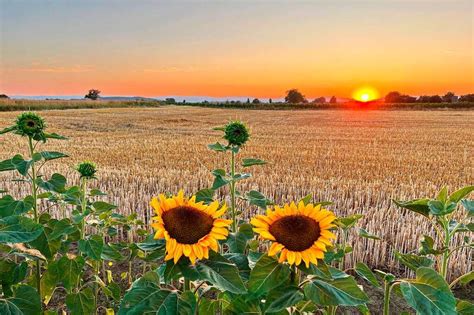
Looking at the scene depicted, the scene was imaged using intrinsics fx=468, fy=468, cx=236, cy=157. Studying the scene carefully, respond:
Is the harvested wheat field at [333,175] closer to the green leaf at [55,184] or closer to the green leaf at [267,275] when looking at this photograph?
the green leaf at [55,184]

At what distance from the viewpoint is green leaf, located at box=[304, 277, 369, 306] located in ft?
5.23

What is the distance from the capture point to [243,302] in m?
1.80

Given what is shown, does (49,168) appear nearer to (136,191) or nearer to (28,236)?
(136,191)

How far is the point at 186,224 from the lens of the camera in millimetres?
1671

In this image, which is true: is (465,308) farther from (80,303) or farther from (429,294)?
(80,303)

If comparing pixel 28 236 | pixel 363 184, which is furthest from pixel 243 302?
pixel 363 184

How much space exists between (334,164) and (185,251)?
983 cm

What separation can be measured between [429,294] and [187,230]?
892 mm

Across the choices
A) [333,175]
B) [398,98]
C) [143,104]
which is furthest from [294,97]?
[333,175]

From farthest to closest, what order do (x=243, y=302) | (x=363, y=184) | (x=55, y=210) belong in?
1. (x=363, y=184)
2. (x=55, y=210)
3. (x=243, y=302)

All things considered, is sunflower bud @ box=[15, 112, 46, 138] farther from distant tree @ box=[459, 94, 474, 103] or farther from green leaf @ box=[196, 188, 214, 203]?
distant tree @ box=[459, 94, 474, 103]

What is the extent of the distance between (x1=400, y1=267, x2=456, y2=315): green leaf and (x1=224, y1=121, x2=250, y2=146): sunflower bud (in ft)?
4.38

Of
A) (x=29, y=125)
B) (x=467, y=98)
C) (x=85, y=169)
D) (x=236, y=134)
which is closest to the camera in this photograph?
(x=29, y=125)

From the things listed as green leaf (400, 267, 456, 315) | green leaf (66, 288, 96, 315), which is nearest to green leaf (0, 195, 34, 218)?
green leaf (66, 288, 96, 315)
